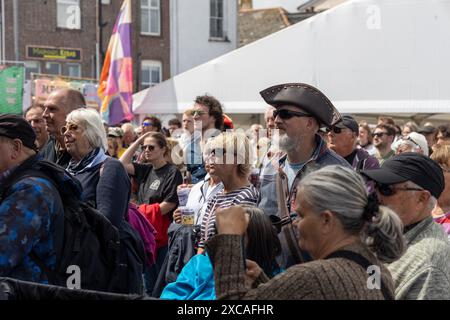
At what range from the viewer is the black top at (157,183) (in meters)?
6.81

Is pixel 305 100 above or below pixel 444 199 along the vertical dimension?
above

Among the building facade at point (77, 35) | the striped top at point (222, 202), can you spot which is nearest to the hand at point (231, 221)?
the striped top at point (222, 202)

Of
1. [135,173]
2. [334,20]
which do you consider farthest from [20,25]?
[135,173]

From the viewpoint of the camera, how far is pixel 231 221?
264 centimetres

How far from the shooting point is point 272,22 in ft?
109

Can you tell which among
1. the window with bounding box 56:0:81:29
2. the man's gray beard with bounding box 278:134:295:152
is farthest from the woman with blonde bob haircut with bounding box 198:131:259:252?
the window with bounding box 56:0:81:29

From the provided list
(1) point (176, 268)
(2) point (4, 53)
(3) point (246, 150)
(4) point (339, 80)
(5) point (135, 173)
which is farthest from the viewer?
(2) point (4, 53)

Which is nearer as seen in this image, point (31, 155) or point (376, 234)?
point (376, 234)

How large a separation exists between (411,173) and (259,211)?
733mm

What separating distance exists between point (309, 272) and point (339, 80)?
8.96 m

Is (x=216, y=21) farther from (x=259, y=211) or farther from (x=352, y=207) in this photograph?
(x=352, y=207)

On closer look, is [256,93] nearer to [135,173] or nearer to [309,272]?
[135,173]

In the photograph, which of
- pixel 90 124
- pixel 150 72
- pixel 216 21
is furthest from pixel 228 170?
pixel 216 21

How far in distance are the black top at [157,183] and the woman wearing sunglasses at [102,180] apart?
→ 7.06 feet
